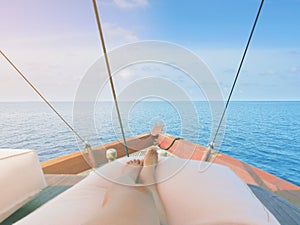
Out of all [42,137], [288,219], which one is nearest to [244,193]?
[288,219]

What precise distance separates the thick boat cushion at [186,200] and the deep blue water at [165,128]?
1.66 ft

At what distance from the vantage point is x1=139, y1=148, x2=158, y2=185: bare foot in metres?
0.77

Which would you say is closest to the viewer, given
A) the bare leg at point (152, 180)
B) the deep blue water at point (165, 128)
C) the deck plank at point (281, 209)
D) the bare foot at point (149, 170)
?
the bare leg at point (152, 180)

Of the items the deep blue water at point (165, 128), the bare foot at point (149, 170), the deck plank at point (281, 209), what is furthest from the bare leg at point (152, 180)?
the deck plank at point (281, 209)

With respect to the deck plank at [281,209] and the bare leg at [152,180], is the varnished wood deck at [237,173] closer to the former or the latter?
the deck plank at [281,209]

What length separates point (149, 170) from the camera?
0.83 metres

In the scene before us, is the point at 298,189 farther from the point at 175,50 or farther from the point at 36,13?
the point at 36,13

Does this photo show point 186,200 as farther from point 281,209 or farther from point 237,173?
point 237,173

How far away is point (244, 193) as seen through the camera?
2.11 ft

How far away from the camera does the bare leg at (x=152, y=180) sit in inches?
26.2

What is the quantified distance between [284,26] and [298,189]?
17.4 ft

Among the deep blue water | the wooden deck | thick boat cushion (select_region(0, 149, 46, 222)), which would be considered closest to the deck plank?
the wooden deck

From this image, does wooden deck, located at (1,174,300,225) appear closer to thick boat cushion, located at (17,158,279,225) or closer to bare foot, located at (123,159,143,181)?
thick boat cushion, located at (17,158,279,225)

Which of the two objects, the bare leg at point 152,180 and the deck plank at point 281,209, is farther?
the deck plank at point 281,209
